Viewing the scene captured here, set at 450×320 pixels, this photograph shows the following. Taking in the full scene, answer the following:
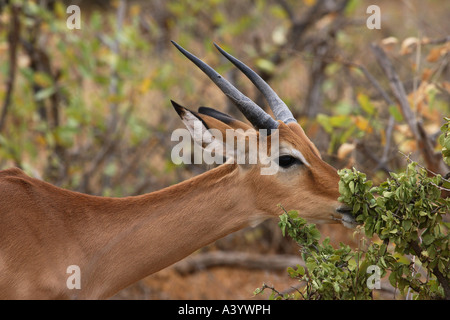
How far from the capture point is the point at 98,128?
782 centimetres

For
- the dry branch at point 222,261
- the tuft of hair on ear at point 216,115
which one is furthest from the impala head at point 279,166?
the dry branch at point 222,261

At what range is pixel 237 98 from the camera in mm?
3893

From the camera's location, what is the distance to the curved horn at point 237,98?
386 centimetres

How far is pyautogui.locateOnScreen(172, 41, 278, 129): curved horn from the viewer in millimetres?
3863

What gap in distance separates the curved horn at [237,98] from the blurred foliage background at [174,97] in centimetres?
138

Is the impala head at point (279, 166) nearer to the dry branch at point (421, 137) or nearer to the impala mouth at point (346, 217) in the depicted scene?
the impala mouth at point (346, 217)

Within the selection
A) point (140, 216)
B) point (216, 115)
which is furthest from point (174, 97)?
point (140, 216)

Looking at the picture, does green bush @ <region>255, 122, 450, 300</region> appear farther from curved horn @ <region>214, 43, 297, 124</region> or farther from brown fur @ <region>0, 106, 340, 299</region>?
curved horn @ <region>214, 43, 297, 124</region>

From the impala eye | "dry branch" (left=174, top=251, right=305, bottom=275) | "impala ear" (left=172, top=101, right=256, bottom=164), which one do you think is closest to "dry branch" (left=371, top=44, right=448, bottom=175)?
the impala eye

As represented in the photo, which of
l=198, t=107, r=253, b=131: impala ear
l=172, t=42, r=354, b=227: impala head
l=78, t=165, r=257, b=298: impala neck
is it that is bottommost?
l=78, t=165, r=257, b=298: impala neck

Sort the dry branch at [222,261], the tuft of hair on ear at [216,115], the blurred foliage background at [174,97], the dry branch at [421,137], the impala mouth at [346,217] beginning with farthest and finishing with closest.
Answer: the dry branch at [222,261]
the blurred foliage background at [174,97]
the dry branch at [421,137]
the tuft of hair on ear at [216,115]
the impala mouth at [346,217]

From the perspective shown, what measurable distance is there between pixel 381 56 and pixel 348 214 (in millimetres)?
2447

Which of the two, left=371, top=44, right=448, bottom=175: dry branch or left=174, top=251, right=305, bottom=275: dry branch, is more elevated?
left=371, top=44, right=448, bottom=175: dry branch

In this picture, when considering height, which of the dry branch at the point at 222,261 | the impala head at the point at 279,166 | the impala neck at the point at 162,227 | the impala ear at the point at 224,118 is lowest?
the dry branch at the point at 222,261
